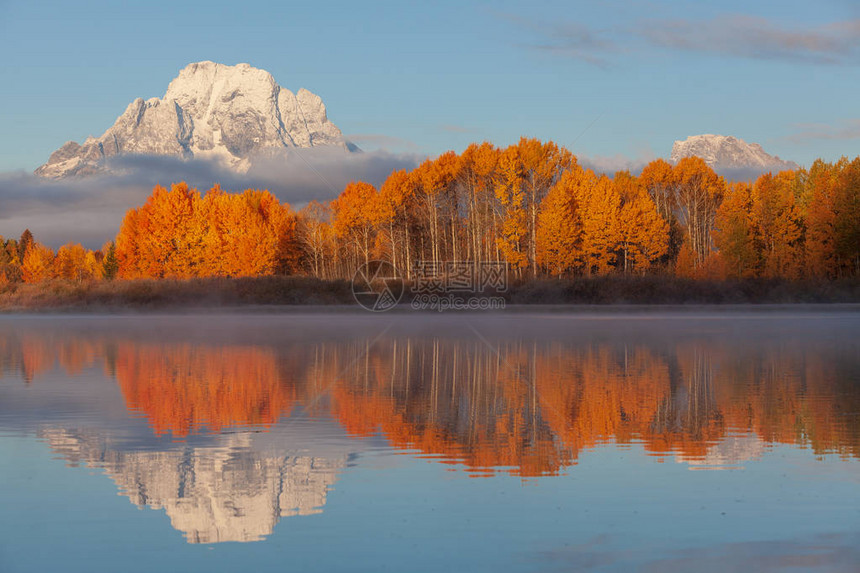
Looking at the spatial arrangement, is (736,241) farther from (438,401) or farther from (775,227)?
(438,401)

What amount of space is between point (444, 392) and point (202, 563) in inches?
393

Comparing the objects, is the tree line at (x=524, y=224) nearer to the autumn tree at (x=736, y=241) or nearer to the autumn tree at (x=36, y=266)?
the autumn tree at (x=736, y=241)

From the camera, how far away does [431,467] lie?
378 inches

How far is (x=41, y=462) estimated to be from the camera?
32.5 ft

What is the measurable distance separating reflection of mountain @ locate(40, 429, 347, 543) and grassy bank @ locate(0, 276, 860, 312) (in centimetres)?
5723

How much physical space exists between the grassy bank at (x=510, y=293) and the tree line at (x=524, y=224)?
8194 mm

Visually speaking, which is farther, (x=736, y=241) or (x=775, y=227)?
(x=775, y=227)

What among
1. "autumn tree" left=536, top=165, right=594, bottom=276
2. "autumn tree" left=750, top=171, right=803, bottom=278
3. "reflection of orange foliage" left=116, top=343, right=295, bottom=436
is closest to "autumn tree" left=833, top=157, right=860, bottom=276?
"autumn tree" left=750, top=171, right=803, bottom=278

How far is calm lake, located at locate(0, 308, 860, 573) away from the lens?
666 cm

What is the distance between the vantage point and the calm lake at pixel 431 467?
21.9 ft

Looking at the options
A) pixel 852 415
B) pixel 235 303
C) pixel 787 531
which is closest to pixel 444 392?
pixel 852 415

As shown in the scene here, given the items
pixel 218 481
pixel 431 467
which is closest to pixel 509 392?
pixel 431 467

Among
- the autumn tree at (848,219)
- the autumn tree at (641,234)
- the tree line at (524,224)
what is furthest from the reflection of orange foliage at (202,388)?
the autumn tree at (848,219)

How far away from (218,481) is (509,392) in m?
8.12
